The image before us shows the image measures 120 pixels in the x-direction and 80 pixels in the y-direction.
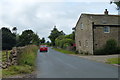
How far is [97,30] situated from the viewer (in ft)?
92.6

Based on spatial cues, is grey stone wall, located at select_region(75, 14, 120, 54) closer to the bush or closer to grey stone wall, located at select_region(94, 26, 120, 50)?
grey stone wall, located at select_region(94, 26, 120, 50)

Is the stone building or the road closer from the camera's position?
the road

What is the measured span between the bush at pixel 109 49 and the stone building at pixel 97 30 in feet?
2.09

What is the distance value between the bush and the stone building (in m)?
0.64

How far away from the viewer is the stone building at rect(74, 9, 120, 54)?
2798 centimetres

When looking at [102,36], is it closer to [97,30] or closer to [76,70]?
[97,30]

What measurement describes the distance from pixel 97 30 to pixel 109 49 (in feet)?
12.9

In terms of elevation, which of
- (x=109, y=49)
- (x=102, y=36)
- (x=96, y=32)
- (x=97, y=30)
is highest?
(x=97, y=30)

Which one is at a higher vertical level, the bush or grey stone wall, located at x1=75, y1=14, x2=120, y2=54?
grey stone wall, located at x1=75, y1=14, x2=120, y2=54

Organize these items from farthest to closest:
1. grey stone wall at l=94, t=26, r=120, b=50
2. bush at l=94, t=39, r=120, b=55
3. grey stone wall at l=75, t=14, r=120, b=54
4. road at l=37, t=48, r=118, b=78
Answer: grey stone wall at l=75, t=14, r=120, b=54 < grey stone wall at l=94, t=26, r=120, b=50 < bush at l=94, t=39, r=120, b=55 < road at l=37, t=48, r=118, b=78

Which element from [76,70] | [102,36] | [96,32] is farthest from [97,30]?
[76,70]

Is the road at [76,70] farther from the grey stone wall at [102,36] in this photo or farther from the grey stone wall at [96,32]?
the grey stone wall at [96,32]

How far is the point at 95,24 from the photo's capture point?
92.5 feet

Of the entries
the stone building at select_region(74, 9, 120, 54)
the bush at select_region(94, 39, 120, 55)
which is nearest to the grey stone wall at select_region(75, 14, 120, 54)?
the stone building at select_region(74, 9, 120, 54)
